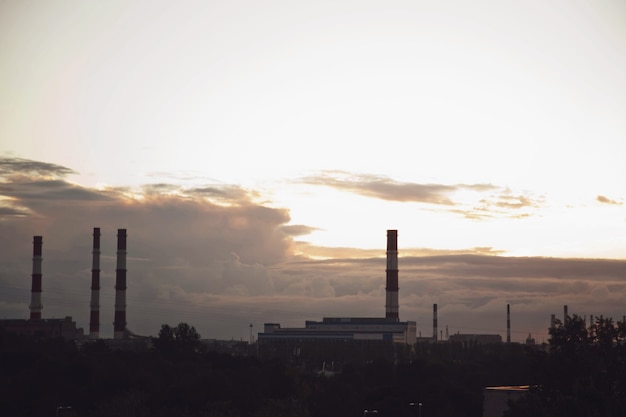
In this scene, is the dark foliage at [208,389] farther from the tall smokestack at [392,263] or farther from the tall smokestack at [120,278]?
the tall smokestack at [392,263]

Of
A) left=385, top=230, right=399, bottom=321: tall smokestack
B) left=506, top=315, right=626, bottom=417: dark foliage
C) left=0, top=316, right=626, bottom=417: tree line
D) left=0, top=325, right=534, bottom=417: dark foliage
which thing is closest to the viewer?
left=506, top=315, right=626, bottom=417: dark foliage

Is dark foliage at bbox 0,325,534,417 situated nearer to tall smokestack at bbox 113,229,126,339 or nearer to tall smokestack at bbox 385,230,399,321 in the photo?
tall smokestack at bbox 113,229,126,339

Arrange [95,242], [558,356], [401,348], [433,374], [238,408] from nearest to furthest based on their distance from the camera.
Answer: [558,356]
[238,408]
[433,374]
[95,242]
[401,348]

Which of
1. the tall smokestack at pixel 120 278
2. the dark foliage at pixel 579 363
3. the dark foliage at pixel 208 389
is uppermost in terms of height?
the tall smokestack at pixel 120 278

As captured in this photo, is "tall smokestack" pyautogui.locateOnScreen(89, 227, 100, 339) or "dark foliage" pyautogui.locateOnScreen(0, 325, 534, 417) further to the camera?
"tall smokestack" pyautogui.locateOnScreen(89, 227, 100, 339)

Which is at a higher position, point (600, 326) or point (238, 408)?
point (600, 326)

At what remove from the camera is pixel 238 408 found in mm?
98000

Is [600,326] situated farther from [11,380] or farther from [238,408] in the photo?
[11,380]

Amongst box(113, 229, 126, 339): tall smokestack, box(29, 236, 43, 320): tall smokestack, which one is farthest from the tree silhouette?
box(29, 236, 43, 320): tall smokestack

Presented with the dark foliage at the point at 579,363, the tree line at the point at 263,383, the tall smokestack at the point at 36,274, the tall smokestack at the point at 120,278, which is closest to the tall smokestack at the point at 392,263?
the tree line at the point at 263,383

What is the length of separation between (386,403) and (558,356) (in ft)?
140

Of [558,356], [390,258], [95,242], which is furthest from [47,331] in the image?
[558,356]

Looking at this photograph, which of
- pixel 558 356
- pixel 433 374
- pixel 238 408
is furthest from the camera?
pixel 433 374

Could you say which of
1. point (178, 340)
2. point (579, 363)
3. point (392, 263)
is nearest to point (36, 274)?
point (178, 340)
